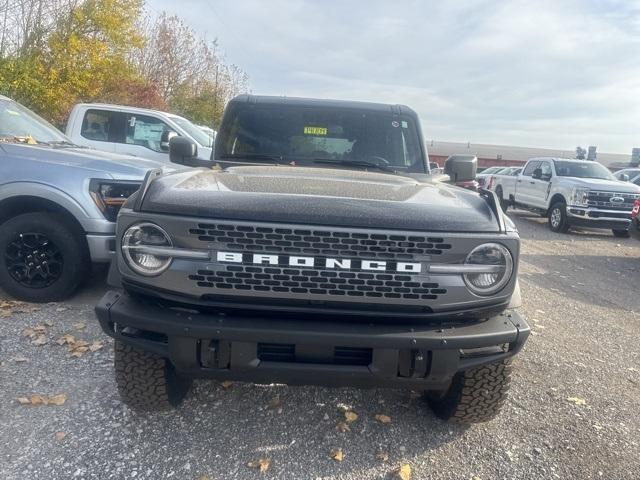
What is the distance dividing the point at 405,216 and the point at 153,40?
82.7 feet

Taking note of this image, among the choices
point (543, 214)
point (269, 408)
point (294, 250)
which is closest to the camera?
point (294, 250)

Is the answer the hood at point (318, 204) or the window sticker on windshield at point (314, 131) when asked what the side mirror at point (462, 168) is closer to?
the window sticker on windshield at point (314, 131)

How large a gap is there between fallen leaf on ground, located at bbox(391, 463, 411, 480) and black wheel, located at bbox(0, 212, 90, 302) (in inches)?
129

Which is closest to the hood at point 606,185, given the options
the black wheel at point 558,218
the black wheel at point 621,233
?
the black wheel at point 558,218

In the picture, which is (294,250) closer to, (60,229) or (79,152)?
(60,229)

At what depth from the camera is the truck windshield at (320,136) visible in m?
4.25

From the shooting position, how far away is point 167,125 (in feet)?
30.8

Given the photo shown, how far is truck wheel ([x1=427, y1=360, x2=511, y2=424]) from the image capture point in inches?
109

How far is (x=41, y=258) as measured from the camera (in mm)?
4578

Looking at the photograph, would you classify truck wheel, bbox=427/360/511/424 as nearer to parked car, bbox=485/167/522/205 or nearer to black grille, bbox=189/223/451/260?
black grille, bbox=189/223/451/260

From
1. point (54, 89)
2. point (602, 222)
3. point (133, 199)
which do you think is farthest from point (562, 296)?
point (54, 89)

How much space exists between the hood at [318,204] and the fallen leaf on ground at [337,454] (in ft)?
4.21

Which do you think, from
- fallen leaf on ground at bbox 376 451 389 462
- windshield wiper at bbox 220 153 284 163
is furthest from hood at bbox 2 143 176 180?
fallen leaf on ground at bbox 376 451 389 462

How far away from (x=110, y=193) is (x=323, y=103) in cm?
202
